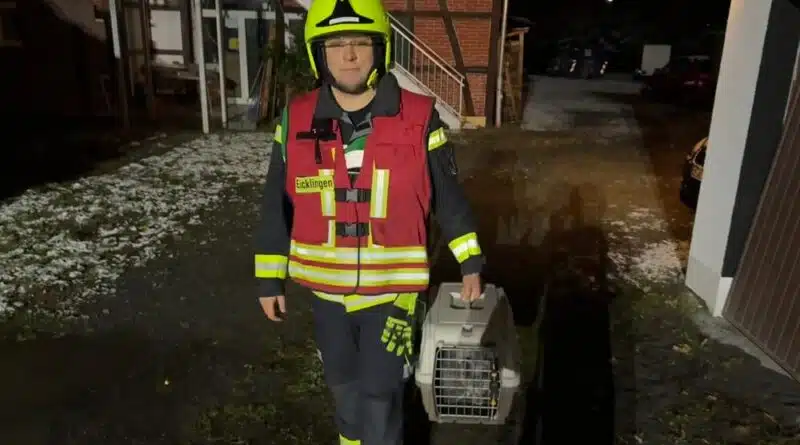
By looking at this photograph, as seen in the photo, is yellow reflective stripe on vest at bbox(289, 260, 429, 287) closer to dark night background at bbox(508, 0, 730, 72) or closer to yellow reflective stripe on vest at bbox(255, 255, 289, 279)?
yellow reflective stripe on vest at bbox(255, 255, 289, 279)

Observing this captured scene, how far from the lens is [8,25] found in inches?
434

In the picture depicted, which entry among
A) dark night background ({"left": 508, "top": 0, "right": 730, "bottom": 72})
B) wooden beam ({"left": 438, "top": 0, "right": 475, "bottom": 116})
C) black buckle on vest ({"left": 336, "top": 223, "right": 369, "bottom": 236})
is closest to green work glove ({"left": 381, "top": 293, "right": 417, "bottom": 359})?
black buckle on vest ({"left": 336, "top": 223, "right": 369, "bottom": 236})

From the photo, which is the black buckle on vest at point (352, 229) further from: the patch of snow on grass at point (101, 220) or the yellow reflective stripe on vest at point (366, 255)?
the patch of snow on grass at point (101, 220)

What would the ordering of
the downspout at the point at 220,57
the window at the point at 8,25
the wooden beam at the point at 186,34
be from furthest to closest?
1. the wooden beam at the point at 186,34
2. the window at the point at 8,25
3. the downspout at the point at 220,57

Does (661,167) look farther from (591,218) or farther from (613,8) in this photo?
(613,8)

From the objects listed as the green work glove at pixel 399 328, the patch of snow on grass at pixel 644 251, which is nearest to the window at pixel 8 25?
the patch of snow on grass at pixel 644 251

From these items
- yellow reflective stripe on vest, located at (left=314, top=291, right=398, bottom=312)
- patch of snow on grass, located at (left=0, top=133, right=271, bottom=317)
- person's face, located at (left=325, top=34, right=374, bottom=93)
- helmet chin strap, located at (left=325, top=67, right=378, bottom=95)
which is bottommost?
patch of snow on grass, located at (left=0, top=133, right=271, bottom=317)

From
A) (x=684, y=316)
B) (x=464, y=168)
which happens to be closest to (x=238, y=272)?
(x=684, y=316)

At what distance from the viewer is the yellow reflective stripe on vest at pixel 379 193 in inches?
82.0

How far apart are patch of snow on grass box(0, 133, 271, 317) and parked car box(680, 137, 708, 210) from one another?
15.4ft

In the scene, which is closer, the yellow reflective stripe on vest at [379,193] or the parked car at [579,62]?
the yellow reflective stripe on vest at [379,193]

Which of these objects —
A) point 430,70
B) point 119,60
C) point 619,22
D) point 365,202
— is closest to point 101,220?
point 365,202

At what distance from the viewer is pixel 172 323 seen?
4.13 meters

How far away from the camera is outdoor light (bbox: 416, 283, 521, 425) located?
2.70m
